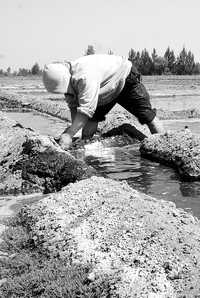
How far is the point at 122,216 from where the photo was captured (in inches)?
138

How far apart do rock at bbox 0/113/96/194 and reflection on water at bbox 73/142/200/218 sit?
0.66 meters

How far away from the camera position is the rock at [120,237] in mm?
2814

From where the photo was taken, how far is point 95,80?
6.38 m

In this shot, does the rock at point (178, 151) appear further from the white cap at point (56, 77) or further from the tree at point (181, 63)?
the tree at point (181, 63)

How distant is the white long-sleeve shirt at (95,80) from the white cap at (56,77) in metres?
0.11

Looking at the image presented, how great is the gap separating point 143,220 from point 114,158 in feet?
13.6

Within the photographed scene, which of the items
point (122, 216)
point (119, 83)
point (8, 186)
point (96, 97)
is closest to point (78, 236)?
point (122, 216)

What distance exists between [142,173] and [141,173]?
0.01 metres

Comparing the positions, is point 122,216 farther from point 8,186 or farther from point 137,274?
point 8,186

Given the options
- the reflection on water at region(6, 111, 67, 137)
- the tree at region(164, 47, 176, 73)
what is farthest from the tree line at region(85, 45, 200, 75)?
the reflection on water at region(6, 111, 67, 137)

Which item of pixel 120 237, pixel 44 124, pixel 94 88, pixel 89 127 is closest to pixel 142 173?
pixel 94 88

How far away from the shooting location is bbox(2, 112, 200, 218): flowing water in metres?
5.18

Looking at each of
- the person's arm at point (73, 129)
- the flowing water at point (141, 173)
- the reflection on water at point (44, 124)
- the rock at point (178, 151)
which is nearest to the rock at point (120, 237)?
the flowing water at point (141, 173)

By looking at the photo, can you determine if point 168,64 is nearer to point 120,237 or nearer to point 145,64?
point 145,64
